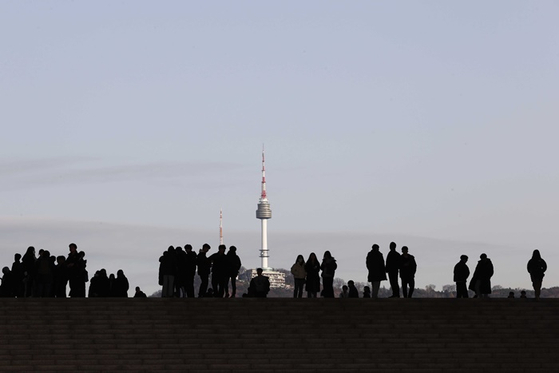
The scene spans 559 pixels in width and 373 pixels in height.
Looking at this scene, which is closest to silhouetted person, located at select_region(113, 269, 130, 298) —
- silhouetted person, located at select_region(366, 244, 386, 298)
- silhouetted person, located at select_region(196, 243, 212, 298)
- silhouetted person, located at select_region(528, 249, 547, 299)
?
silhouetted person, located at select_region(196, 243, 212, 298)

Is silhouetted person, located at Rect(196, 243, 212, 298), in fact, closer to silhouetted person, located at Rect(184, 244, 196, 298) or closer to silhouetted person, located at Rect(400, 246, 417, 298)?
silhouetted person, located at Rect(184, 244, 196, 298)

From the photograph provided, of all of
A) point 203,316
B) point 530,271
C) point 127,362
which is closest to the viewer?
point 127,362

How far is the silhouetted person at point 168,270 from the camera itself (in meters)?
28.4

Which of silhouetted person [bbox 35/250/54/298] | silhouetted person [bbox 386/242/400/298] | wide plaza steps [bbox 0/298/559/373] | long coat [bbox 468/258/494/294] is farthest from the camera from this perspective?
long coat [bbox 468/258/494/294]

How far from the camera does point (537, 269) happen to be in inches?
1136

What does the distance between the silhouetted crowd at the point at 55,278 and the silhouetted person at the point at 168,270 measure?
83 cm

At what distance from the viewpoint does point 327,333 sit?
2625 centimetres

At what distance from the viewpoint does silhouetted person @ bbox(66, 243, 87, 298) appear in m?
28.3

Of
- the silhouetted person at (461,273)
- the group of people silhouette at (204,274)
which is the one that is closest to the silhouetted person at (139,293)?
the group of people silhouette at (204,274)

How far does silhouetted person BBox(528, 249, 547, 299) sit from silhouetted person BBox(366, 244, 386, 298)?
331cm

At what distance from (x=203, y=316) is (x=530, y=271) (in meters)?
7.68

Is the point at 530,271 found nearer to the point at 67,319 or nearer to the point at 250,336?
the point at 250,336

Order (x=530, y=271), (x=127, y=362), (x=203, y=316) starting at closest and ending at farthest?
(x=127, y=362) → (x=203, y=316) → (x=530, y=271)

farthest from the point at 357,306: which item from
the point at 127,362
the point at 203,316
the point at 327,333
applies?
the point at 127,362
